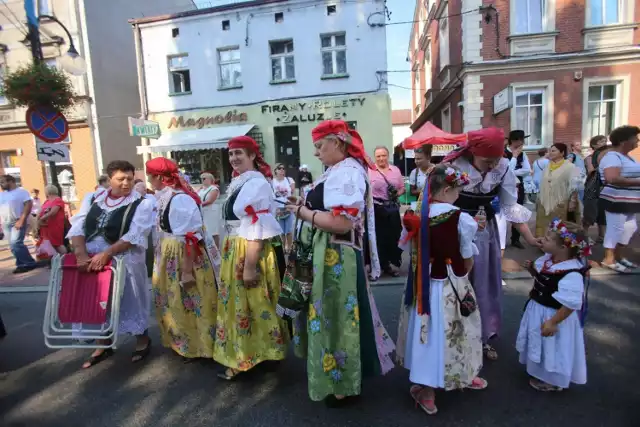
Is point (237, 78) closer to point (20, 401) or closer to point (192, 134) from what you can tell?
point (192, 134)

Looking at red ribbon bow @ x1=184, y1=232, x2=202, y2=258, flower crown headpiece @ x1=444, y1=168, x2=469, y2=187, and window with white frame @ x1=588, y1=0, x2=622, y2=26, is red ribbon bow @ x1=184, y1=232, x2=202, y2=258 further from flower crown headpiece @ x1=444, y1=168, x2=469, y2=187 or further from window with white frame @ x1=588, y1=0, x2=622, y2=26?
window with white frame @ x1=588, y1=0, x2=622, y2=26

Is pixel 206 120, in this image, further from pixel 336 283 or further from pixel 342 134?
Result: pixel 336 283

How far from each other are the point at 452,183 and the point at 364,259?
763 mm

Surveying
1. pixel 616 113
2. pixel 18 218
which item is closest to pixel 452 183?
pixel 18 218

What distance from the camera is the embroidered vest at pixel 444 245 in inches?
90.1

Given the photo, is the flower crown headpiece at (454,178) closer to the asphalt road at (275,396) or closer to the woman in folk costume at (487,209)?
the woman in folk costume at (487,209)

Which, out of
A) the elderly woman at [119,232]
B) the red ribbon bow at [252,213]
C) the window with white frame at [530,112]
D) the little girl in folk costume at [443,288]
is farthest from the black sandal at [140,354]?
the window with white frame at [530,112]

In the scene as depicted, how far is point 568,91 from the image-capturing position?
11.9m

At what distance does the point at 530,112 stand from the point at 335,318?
41.5 ft

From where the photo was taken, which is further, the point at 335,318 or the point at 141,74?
the point at 141,74

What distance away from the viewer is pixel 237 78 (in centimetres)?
1570

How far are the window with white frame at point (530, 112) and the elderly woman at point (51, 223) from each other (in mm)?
12579

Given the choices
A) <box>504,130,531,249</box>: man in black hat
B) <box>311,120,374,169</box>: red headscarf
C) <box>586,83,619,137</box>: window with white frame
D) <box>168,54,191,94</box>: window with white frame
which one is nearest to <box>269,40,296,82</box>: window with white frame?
<box>168,54,191,94</box>: window with white frame

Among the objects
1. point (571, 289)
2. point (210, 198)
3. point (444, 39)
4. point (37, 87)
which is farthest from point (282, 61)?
point (571, 289)
